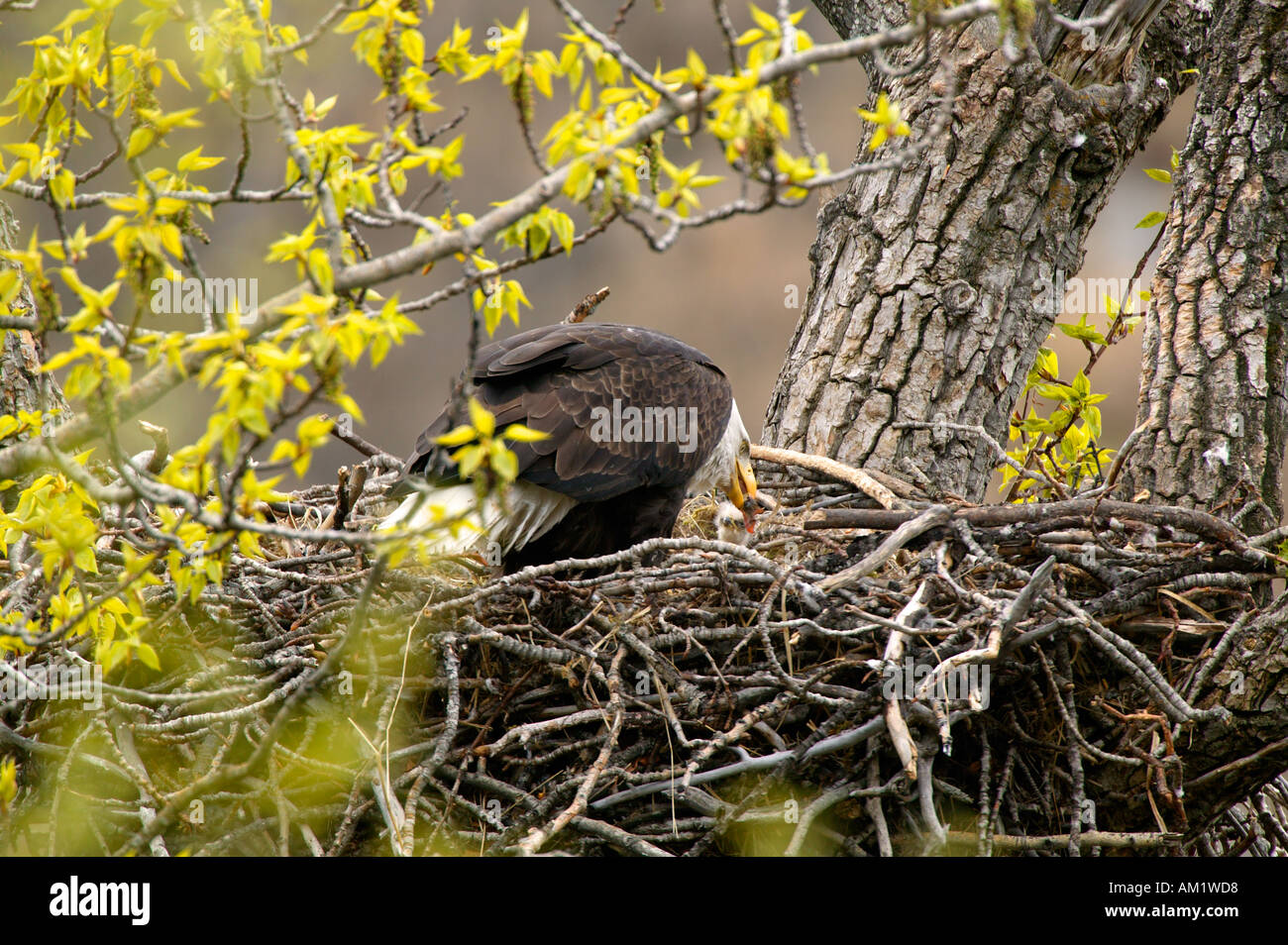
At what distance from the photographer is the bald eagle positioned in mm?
3621

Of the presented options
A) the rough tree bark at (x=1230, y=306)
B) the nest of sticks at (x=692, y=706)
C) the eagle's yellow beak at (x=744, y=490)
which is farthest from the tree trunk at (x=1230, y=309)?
the eagle's yellow beak at (x=744, y=490)

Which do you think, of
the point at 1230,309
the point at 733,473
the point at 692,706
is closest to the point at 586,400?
the point at 733,473

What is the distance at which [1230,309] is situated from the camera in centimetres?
361

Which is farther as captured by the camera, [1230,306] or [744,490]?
[744,490]

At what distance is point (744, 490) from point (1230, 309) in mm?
1817

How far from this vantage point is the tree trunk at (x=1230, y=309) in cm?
355

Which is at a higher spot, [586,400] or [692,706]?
[586,400]

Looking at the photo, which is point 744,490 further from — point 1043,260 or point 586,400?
point 1043,260

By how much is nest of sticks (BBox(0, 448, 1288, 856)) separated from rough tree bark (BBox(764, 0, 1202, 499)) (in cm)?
113

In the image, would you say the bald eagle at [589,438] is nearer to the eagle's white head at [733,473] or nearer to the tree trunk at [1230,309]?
the eagle's white head at [733,473]

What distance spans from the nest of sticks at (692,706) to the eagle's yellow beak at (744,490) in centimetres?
99

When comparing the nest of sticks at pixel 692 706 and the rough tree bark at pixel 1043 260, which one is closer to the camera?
the nest of sticks at pixel 692 706

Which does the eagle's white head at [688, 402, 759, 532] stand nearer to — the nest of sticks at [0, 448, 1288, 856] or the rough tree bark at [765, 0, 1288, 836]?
the rough tree bark at [765, 0, 1288, 836]
